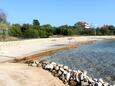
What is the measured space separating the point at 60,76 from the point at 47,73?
1.42m

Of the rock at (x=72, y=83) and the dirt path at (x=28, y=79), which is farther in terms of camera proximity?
the rock at (x=72, y=83)

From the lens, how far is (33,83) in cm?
1728

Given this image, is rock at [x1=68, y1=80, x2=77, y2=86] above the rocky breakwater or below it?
below

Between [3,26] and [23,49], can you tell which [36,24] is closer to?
[3,26]

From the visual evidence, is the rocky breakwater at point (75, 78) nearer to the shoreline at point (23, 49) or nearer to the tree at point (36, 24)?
the shoreline at point (23, 49)

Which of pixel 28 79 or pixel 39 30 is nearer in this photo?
pixel 28 79

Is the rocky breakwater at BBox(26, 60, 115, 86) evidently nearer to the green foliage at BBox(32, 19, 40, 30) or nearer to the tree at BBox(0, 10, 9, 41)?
the tree at BBox(0, 10, 9, 41)

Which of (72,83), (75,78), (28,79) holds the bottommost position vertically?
(72,83)

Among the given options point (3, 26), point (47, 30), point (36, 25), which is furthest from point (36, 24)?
point (3, 26)

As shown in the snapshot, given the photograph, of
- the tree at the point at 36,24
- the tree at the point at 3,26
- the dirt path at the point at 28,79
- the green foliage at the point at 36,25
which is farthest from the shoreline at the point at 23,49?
the tree at the point at 36,24

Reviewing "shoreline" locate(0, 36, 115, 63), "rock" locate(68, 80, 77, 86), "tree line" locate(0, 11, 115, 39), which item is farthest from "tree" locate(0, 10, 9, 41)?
"rock" locate(68, 80, 77, 86)

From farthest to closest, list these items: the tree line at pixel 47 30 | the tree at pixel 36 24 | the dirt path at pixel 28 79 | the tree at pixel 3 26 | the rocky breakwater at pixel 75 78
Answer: the tree at pixel 36 24, the tree line at pixel 47 30, the tree at pixel 3 26, the rocky breakwater at pixel 75 78, the dirt path at pixel 28 79

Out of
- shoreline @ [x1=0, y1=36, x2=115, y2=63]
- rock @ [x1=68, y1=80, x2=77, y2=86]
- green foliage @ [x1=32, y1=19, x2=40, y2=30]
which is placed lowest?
shoreline @ [x1=0, y1=36, x2=115, y2=63]

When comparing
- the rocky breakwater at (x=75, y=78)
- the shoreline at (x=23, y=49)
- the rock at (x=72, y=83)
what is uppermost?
the rocky breakwater at (x=75, y=78)
